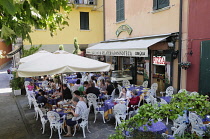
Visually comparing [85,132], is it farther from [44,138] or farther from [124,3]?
[124,3]

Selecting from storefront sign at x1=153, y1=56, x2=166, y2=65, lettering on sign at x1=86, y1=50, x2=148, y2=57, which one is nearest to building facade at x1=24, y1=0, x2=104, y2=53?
lettering on sign at x1=86, y1=50, x2=148, y2=57

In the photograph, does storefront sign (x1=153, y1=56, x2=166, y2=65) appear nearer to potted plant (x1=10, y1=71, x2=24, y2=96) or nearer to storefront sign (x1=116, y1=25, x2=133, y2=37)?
storefront sign (x1=116, y1=25, x2=133, y2=37)

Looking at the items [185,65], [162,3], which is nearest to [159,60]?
[185,65]

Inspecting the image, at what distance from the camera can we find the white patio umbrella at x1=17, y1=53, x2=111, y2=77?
19.8 ft

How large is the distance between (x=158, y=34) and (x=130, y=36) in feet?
9.82

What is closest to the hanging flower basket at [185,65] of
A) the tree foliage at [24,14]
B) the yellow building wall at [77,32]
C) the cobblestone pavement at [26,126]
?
the cobblestone pavement at [26,126]

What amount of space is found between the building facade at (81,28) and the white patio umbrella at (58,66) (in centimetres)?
1466

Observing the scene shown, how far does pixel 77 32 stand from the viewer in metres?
22.0

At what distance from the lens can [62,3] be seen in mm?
4918

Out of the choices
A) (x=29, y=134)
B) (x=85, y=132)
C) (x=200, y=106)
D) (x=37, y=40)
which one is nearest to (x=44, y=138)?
(x=29, y=134)

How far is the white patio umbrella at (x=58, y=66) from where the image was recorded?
603cm

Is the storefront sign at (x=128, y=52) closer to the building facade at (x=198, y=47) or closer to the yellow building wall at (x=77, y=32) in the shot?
the building facade at (x=198, y=47)

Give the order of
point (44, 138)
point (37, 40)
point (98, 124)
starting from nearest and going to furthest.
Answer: point (44, 138)
point (98, 124)
point (37, 40)

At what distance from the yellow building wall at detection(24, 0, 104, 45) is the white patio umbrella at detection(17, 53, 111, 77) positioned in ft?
47.3
